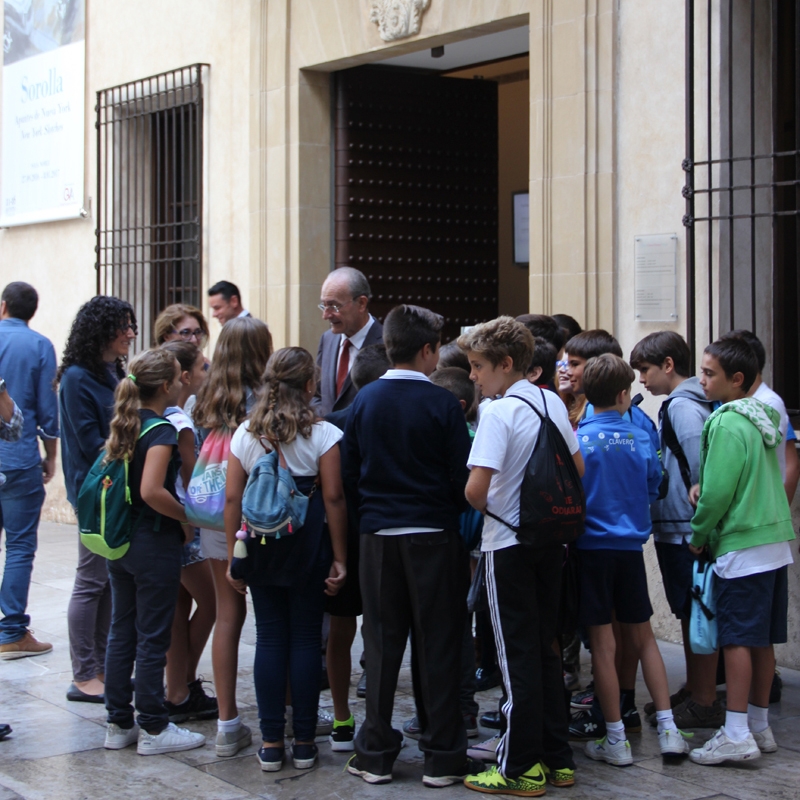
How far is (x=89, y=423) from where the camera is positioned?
5.31 metres

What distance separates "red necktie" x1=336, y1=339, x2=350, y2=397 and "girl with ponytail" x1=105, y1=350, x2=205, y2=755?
1.27 meters

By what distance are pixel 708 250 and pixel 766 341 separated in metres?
0.66

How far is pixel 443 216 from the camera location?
9.13 metres

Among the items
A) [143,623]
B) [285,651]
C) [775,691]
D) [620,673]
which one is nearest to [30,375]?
[143,623]

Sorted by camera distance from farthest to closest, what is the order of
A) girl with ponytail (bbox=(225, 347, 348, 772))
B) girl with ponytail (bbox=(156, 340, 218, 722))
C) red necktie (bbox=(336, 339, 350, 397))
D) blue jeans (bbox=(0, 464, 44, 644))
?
blue jeans (bbox=(0, 464, 44, 644))
red necktie (bbox=(336, 339, 350, 397))
girl with ponytail (bbox=(156, 340, 218, 722))
girl with ponytail (bbox=(225, 347, 348, 772))

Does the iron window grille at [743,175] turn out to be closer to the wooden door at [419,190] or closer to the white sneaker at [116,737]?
the wooden door at [419,190]

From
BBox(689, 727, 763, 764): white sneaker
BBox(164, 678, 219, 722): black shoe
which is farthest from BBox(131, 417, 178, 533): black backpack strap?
BBox(689, 727, 763, 764): white sneaker

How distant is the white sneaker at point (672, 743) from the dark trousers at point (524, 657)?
1.61 ft

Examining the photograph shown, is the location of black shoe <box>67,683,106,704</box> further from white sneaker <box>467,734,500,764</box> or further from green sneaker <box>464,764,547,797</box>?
green sneaker <box>464,764,547,797</box>

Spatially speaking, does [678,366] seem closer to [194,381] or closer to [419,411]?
[419,411]

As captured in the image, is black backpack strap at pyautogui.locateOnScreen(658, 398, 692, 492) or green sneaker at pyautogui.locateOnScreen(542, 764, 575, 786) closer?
green sneaker at pyautogui.locateOnScreen(542, 764, 575, 786)

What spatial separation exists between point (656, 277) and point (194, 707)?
3.31 metres

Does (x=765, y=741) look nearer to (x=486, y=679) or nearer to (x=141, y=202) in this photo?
(x=486, y=679)

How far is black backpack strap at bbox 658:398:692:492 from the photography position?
496cm
